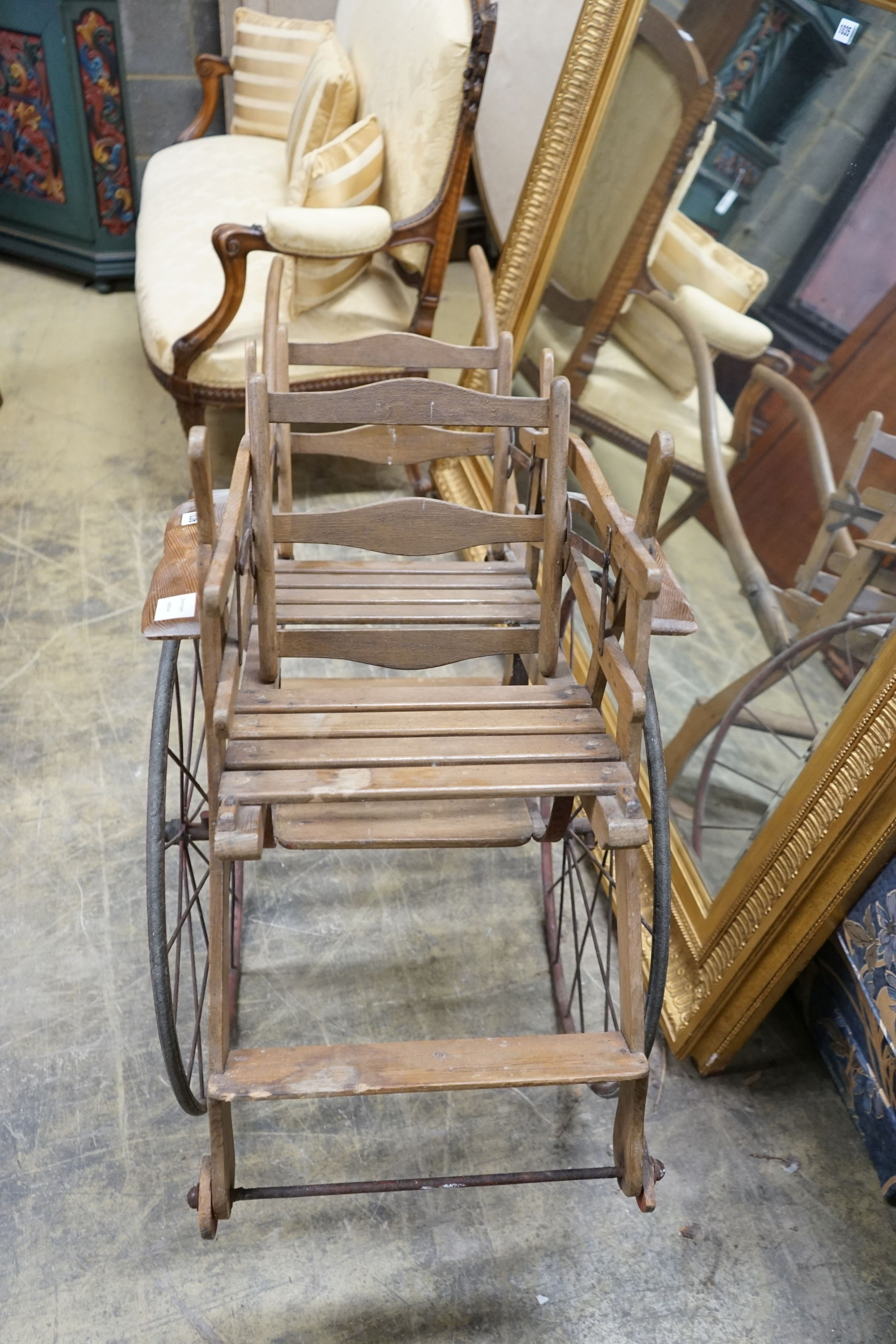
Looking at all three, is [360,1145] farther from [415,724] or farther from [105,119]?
[105,119]

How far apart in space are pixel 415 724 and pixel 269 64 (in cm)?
307

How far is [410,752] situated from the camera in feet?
4.26

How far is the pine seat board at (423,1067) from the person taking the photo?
1182 millimetres

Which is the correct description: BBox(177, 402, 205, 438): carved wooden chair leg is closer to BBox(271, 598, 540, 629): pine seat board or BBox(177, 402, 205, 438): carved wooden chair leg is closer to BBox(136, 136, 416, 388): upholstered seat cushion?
BBox(136, 136, 416, 388): upholstered seat cushion

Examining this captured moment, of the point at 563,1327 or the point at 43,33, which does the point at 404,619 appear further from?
the point at 43,33

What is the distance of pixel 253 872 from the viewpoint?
1960 mm

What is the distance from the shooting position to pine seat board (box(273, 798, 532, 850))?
1.39m

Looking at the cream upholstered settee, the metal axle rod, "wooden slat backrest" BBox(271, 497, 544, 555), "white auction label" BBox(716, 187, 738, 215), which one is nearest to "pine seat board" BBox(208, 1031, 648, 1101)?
the metal axle rod

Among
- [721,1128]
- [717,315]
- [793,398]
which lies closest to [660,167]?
[717,315]

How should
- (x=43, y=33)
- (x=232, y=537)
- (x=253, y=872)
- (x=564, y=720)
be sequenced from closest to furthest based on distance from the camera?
(x=232, y=537) < (x=564, y=720) < (x=253, y=872) < (x=43, y=33)

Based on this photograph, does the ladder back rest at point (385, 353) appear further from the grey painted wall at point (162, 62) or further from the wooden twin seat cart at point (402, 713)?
the grey painted wall at point (162, 62)

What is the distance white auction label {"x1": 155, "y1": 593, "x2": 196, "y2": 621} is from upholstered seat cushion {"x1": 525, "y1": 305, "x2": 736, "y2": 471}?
889 millimetres

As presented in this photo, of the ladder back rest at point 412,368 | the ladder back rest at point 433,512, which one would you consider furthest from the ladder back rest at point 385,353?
the ladder back rest at point 433,512

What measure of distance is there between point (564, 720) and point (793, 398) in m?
0.75
